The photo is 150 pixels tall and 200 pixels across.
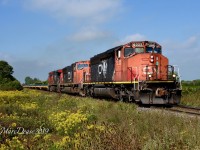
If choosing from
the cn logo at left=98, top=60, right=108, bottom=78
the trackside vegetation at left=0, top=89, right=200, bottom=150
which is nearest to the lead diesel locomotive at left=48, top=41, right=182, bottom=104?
the cn logo at left=98, top=60, right=108, bottom=78

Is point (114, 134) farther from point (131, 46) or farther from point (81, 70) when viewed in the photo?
point (81, 70)

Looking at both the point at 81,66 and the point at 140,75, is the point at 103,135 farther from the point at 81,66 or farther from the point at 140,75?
the point at 81,66

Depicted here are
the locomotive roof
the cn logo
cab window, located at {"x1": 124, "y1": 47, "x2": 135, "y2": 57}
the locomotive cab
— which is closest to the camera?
the locomotive cab

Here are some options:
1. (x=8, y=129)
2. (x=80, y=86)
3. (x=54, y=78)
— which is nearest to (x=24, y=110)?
(x=8, y=129)

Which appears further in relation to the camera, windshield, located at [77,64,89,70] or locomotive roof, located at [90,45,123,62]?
windshield, located at [77,64,89,70]

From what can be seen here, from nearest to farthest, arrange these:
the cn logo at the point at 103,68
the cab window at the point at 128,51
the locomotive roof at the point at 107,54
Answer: the cab window at the point at 128,51 < the locomotive roof at the point at 107,54 < the cn logo at the point at 103,68

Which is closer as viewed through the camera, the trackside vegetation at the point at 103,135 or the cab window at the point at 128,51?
the trackside vegetation at the point at 103,135

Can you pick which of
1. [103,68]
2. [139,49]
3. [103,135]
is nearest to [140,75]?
[139,49]

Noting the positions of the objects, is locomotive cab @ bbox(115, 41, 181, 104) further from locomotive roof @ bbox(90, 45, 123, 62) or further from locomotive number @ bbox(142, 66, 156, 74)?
locomotive roof @ bbox(90, 45, 123, 62)

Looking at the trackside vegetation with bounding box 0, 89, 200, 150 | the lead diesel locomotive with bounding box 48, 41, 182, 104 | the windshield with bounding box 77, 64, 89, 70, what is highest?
the windshield with bounding box 77, 64, 89, 70

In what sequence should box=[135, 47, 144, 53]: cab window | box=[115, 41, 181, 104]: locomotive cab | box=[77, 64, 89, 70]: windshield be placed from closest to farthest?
box=[115, 41, 181, 104]: locomotive cab → box=[135, 47, 144, 53]: cab window → box=[77, 64, 89, 70]: windshield

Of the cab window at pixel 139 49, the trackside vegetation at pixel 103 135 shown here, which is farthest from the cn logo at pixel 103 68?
the trackside vegetation at pixel 103 135

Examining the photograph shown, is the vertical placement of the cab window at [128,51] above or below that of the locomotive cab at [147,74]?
above

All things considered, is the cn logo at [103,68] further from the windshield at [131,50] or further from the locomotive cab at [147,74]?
the windshield at [131,50]
